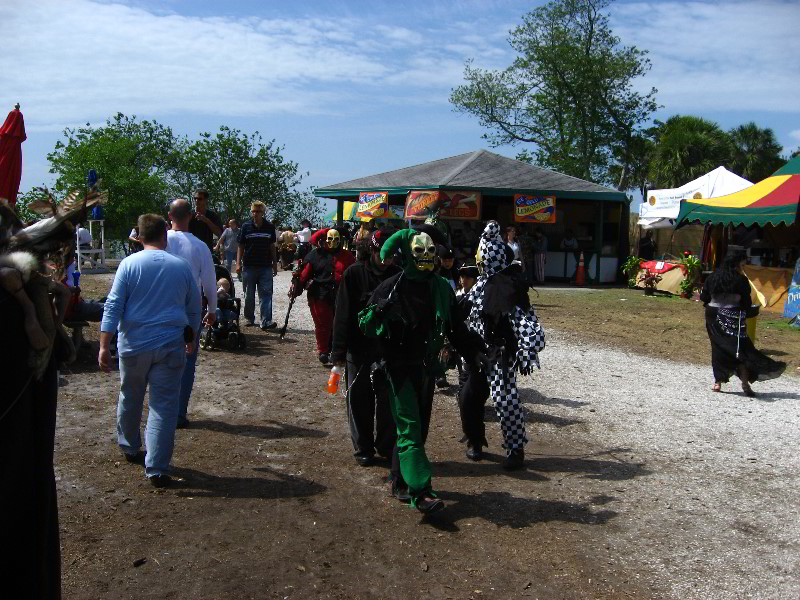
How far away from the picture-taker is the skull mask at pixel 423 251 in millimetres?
5098

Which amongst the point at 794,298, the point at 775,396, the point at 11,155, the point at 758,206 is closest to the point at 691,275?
the point at 758,206

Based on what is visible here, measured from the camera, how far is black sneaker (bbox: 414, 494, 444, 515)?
193 inches

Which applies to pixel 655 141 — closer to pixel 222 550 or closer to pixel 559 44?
pixel 559 44

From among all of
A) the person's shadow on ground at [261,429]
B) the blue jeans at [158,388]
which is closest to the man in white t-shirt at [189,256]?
the person's shadow on ground at [261,429]

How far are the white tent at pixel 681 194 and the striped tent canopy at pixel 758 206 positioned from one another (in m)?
4.49

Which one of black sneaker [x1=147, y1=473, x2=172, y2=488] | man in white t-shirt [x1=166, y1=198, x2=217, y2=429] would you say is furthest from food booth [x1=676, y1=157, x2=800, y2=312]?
black sneaker [x1=147, y1=473, x2=172, y2=488]

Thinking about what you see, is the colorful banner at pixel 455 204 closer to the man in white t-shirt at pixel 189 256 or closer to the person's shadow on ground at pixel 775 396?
the person's shadow on ground at pixel 775 396

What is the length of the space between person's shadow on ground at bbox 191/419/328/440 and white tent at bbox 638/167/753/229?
63.1ft

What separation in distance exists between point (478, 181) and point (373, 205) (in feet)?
11.2

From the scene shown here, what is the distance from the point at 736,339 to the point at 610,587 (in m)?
5.79

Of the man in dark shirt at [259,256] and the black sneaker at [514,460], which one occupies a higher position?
the man in dark shirt at [259,256]

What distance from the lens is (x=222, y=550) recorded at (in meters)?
4.47

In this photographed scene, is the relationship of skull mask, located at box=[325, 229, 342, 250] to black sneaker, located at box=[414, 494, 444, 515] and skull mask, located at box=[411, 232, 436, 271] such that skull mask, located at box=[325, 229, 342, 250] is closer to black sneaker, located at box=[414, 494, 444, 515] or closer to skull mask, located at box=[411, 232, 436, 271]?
skull mask, located at box=[411, 232, 436, 271]

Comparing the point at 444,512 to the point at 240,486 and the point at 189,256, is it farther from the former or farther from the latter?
the point at 189,256
